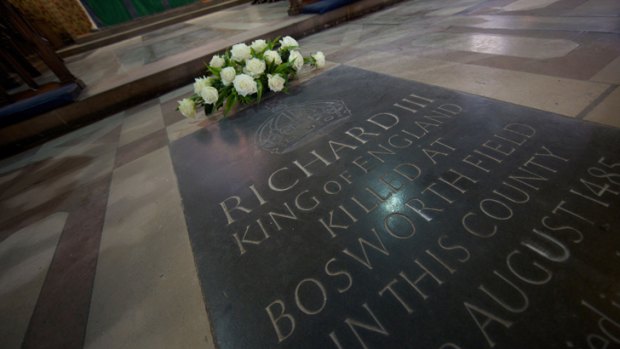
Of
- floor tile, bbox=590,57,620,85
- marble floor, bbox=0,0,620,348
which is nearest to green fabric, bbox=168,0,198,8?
marble floor, bbox=0,0,620,348

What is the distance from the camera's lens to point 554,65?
92.2 inches

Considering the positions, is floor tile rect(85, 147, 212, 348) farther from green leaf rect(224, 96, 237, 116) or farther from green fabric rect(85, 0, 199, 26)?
green fabric rect(85, 0, 199, 26)

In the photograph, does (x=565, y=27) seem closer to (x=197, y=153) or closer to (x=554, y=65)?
(x=554, y=65)

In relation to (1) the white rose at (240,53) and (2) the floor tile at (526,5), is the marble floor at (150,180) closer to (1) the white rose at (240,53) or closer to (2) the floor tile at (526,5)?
(2) the floor tile at (526,5)

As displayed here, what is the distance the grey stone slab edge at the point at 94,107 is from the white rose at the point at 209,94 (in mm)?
2433

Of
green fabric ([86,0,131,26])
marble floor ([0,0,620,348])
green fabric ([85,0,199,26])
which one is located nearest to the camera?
marble floor ([0,0,620,348])

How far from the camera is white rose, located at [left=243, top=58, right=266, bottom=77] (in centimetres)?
302

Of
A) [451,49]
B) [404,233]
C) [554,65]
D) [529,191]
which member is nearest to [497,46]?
[451,49]

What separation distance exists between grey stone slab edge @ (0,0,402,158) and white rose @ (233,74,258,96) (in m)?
2.60

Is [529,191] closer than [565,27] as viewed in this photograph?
Yes

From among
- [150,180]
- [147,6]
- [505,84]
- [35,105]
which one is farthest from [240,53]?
[147,6]

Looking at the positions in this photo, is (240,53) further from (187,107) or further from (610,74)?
(610,74)

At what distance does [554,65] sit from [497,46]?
0.79m

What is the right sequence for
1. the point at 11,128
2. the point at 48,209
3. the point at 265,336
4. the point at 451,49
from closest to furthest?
the point at 265,336, the point at 48,209, the point at 451,49, the point at 11,128
